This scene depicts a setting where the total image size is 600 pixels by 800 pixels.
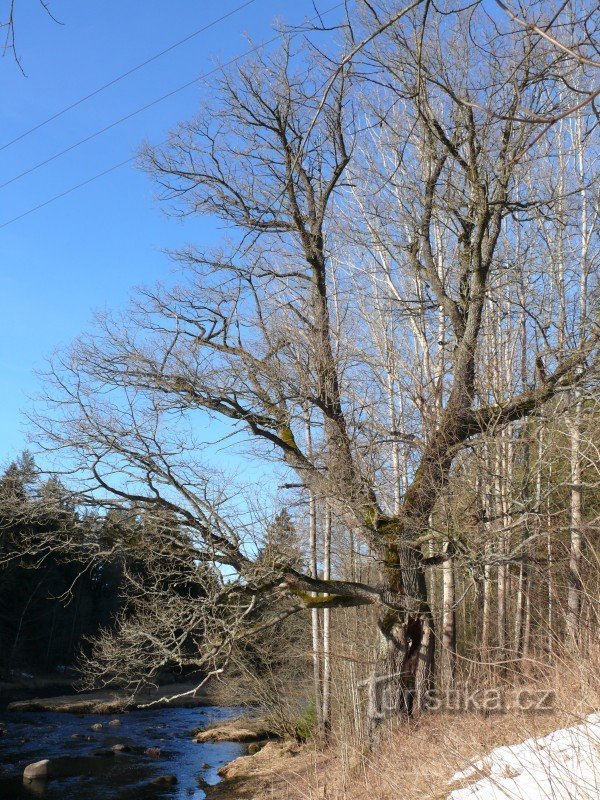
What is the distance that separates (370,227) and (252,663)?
1155cm

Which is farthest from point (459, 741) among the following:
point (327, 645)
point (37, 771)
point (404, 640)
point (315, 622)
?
point (37, 771)

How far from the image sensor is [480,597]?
19.3 metres

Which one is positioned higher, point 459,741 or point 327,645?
point 459,741

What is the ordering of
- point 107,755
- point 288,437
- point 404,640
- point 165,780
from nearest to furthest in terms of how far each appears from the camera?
point 404,640
point 288,437
point 165,780
point 107,755

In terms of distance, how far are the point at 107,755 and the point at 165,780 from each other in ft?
12.7

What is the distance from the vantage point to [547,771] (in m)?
3.66

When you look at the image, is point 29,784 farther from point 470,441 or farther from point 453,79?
point 453,79

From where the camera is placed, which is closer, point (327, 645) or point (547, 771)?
point (547, 771)

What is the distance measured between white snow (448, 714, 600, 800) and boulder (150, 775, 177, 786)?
1310 cm

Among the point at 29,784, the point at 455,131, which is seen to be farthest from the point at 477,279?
the point at 29,784

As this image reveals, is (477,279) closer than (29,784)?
Yes

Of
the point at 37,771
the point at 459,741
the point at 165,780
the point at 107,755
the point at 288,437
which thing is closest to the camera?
the point at 459,741

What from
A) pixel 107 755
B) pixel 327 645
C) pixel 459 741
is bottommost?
pixel 107 755

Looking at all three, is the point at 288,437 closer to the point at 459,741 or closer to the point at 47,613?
the point at 459,741
